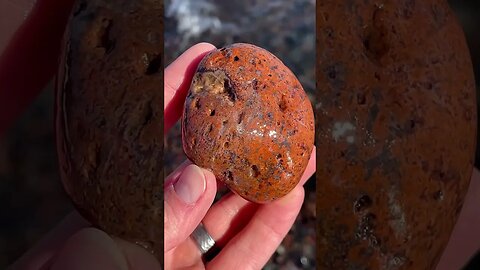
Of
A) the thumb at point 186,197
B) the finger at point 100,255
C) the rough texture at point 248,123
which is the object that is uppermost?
the rough texture at point 248,123

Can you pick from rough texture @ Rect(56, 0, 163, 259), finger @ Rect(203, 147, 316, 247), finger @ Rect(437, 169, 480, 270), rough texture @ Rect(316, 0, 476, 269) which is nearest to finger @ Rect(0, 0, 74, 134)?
rough texture @ Rect(56, 0, 163, 259)

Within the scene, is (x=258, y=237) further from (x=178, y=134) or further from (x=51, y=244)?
(x=51, y=244)

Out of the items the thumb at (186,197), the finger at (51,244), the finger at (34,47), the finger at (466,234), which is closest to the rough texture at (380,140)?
the thumb at (186,197)

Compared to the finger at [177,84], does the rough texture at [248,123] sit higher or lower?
higher

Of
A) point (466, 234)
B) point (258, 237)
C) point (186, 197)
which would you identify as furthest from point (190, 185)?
point (466, 234)

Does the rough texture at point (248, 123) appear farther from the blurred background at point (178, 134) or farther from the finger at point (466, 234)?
the finger at point (466, 234)

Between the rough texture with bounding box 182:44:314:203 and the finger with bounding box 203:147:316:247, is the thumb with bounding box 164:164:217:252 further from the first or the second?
the finger with bounding box 203:147:316:247

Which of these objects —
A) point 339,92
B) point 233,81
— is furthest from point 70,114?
point 339,92

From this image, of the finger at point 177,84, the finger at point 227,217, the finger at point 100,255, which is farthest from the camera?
the finger at point 227,217
